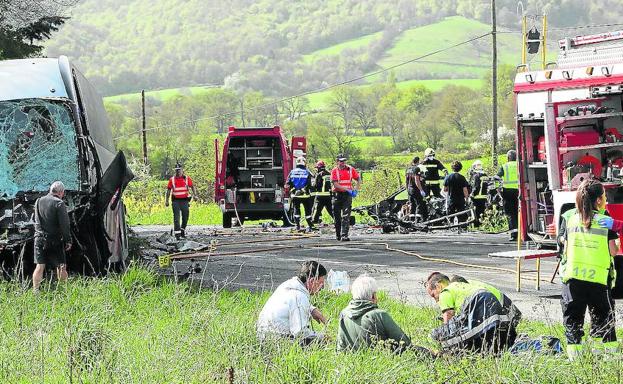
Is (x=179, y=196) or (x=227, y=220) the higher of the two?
(x=179, y=196)

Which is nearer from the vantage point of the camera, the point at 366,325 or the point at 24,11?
the point at 366,325

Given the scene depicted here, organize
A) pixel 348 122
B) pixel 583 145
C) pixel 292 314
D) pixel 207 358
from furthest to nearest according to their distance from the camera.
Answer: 1. pixel 348 122
2. pixel 583 145
3. pixel 292 314
4. pixel 207 358

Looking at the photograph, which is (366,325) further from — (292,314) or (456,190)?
(456,190)

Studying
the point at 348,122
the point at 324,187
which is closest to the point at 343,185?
the point at 324,187

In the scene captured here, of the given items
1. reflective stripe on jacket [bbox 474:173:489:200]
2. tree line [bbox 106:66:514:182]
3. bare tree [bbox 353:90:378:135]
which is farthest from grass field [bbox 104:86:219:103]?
reflective stripe on jacket [bbox 474:173:489:200]

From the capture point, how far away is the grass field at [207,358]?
7.30m

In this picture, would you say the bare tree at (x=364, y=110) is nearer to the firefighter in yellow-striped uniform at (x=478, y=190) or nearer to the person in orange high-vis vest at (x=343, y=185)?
the firefighter in yellow-striped uniform at (x=478, y=190)

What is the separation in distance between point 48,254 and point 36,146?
1.77 meters

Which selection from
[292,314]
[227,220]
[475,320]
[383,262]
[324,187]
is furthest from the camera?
[227,220]

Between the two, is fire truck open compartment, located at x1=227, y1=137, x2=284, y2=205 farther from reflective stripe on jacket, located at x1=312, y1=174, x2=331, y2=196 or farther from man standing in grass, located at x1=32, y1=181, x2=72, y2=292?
man standing in grass, located at x1=32, y1=181, x2=72, y2=292

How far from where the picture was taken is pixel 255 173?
29.8m

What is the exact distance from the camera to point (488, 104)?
376ft

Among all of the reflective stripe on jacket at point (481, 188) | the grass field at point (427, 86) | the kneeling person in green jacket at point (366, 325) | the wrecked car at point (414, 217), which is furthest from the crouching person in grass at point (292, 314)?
the grass field at point (427, 86)

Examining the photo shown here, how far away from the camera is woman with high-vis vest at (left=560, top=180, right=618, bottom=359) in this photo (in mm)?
9188
